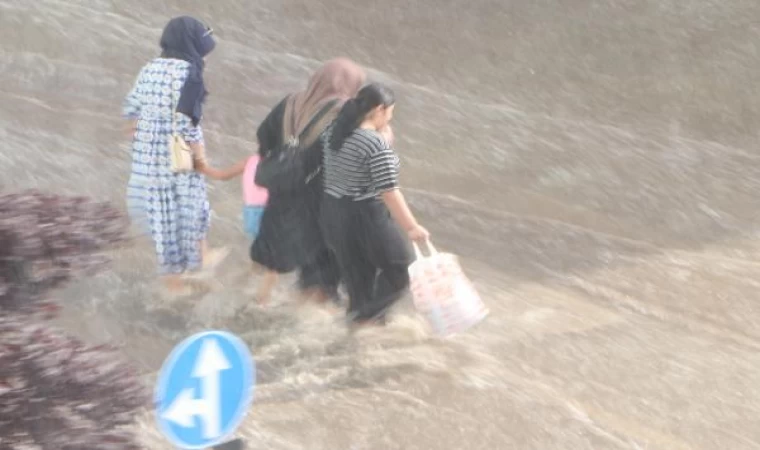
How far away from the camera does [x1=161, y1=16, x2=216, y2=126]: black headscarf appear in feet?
20.4

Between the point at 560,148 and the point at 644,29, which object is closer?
the point at 560,148

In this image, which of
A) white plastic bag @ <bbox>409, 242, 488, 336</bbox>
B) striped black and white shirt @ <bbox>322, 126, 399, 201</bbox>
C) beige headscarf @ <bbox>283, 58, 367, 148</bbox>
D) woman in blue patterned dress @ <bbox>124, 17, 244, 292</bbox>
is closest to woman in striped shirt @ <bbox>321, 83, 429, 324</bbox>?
striped black and white shirt @ <bbox>322, 126, 399, 201</bbox>

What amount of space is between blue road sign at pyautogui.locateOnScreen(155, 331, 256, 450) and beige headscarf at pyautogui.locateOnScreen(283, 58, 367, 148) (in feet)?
8.80

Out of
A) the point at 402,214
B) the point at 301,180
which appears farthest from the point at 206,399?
the point at 301,180

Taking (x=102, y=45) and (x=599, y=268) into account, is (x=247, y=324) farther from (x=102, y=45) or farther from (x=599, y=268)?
(x=102, y=45)

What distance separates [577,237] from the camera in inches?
358

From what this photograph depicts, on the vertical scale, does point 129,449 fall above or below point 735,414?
above

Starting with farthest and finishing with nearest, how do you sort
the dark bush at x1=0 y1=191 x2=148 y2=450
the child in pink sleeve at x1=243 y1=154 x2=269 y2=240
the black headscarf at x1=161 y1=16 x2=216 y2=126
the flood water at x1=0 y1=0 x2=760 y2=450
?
the child in pink sleeve at x1=243 y1=154 x2=269 y2=240 → the black headscarf at x1=161 y1=16 x2=216 y2=126 → the flood water at x1=0 y1=0 x2=760 y2=450 → the dark bush at x1=0 y1=191 x2=148 y2=450

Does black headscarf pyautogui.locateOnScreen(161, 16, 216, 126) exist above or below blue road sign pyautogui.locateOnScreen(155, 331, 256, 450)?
above

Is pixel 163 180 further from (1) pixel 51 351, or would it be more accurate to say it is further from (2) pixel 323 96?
(1) pixel 51 351

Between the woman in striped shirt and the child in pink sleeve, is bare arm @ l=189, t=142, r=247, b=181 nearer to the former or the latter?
the child in pink sleeve

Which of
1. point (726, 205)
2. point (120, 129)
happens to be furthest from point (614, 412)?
point (120, 129)

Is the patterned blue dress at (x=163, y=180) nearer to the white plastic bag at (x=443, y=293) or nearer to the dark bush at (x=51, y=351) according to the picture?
the white plastic bag at (x=443, y=293)

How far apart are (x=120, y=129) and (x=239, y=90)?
1.97m
